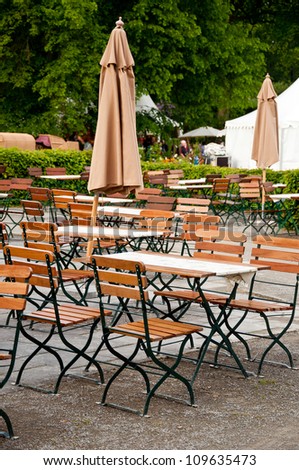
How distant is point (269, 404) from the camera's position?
23.6 ft

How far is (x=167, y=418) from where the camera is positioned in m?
6.78

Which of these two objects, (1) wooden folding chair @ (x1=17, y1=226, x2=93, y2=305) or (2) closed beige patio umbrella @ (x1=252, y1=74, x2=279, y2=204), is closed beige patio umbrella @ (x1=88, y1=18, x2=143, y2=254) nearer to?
(1) wooden folding chair @ (x1=17, y1=226, x2=93, y2=305)

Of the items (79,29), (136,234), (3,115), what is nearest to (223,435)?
(136,234)

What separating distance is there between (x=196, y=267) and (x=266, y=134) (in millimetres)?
13034

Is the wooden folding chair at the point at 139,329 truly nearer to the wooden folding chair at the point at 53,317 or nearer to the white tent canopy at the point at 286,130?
the wooden folding chair at the point at 53,317

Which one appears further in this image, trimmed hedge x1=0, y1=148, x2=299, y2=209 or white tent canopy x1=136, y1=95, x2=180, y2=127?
white tent canopy x1=136, y1=95, x2=180, y2=127

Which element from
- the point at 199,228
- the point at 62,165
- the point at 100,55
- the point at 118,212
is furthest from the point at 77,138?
the point at 199,228

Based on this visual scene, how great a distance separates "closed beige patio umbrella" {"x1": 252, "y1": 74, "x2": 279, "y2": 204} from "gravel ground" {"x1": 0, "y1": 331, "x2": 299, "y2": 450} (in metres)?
12.8

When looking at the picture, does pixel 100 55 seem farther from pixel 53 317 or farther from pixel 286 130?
pixel 53 317

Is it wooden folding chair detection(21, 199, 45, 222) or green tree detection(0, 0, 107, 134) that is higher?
green tree detection(0, 0, 107, 134)

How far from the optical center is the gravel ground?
20.4ft

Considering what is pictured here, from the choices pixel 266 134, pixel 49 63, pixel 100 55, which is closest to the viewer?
pixel 266 134

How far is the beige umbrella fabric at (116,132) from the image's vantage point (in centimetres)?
1107

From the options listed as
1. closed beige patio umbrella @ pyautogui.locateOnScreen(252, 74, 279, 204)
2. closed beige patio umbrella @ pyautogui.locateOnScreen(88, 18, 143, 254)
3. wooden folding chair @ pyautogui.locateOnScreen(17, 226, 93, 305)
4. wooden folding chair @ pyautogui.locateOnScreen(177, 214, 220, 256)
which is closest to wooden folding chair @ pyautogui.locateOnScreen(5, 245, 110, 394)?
wooden folding chair @ pyautogui.locateOnScreen(17, 226, 93, 305)
